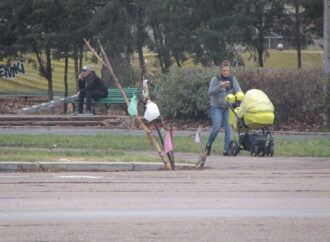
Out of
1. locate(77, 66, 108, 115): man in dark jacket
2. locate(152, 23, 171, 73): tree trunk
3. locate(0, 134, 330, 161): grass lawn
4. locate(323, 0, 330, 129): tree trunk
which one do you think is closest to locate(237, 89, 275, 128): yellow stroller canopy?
locate(0, 134, 330, 161): grass lawn

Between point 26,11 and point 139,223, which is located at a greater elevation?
point 26,11

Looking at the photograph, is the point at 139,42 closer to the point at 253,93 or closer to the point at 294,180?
the point at 253,93

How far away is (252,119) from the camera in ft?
50.3

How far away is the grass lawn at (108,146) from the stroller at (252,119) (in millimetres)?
701

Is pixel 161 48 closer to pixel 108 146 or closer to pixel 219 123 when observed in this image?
pixel 108 146

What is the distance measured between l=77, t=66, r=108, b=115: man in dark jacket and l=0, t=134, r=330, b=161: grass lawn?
18.5 feet

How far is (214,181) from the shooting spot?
11438mm

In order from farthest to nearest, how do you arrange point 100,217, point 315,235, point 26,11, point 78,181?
point 26,11, point 78,181, point 100,217, point 315,235

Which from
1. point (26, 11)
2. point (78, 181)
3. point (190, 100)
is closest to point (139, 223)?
point (78, 181)

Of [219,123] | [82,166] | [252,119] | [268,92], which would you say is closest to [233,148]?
[219,123]

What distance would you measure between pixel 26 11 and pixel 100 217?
91.2 ft

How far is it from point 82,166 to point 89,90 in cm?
1180

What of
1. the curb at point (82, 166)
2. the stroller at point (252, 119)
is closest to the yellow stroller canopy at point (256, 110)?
the stroller at point (252, 119)

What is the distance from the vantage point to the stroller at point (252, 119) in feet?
50.3
